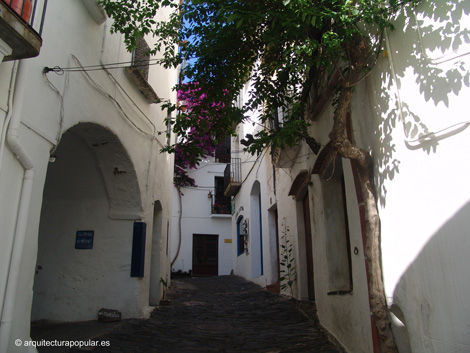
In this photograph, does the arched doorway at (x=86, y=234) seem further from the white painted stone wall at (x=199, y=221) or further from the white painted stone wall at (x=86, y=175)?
the white painted stone wall at (x=199, y=221)

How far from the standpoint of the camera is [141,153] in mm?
6883

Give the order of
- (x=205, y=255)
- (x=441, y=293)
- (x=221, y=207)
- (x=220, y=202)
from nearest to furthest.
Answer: (x=441, y=293)
(x=205, y=255)
(x=221, y=207)
(x=220, y=202)

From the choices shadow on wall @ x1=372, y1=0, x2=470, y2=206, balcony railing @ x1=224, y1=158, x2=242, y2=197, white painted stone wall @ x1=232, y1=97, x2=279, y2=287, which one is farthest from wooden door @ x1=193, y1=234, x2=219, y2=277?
shadow on wall @ x1=372, y1=0, x2=470, y2=206

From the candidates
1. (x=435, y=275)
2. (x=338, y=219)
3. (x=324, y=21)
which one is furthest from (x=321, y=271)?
(x=324, y=21)

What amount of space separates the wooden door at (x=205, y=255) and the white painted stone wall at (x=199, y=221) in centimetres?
20

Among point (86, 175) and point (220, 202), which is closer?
point (86, 175)

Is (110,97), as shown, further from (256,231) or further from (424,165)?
(256,231)

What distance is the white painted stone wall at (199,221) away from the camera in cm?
1709

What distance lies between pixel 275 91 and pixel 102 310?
13.7ft

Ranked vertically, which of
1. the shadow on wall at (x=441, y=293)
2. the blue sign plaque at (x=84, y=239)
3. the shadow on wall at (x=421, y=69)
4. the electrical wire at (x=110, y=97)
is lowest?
the shadow on wall at (x=441, y=293)

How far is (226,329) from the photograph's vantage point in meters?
5.88

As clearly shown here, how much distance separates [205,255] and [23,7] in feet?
49.7

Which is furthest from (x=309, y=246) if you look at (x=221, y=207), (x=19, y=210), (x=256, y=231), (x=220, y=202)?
(x=220, y=202)


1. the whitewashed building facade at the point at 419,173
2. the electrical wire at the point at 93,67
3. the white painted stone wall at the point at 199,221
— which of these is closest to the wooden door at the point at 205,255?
the white painted stone wall at the point at 199,221
